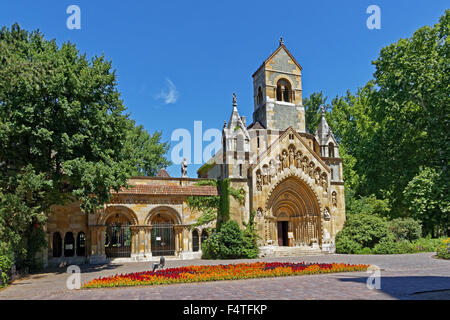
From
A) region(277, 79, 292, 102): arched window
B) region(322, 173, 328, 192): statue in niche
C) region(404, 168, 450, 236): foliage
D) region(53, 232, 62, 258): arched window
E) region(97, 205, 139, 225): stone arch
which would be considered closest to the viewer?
region(404, 168, 450, 236): foliage

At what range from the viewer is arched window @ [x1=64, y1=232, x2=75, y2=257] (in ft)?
80.5

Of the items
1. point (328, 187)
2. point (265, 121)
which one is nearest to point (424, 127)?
point (328, 187)

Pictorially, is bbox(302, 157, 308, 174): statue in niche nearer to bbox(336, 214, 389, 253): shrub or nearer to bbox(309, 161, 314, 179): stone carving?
bbox(309, 161, 314, 179): stone carving

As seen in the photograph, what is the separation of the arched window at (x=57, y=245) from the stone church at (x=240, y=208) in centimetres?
6

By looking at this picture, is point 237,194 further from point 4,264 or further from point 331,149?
point 4,264

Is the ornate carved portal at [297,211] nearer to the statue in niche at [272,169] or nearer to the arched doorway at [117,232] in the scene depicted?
the statue in niche at [272,169]

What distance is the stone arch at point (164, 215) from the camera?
26.4m

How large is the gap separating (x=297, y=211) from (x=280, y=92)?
1087 cm

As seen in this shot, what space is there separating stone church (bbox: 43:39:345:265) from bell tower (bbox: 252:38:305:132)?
0.18 metres

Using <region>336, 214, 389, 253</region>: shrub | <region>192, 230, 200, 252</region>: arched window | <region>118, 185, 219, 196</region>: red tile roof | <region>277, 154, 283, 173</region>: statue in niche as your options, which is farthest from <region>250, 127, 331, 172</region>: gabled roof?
<region>192, 230, 200, 252</region>: arched window

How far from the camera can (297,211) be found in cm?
2988

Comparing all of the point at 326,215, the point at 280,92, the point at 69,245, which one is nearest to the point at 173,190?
the point at 69,245
